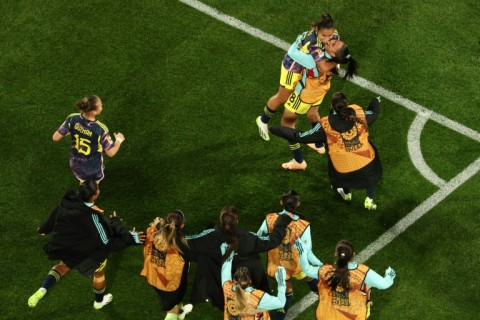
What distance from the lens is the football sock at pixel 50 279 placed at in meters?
9.60

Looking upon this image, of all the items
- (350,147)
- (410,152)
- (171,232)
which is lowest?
(410,152)

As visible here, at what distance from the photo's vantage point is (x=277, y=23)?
12.6 metres

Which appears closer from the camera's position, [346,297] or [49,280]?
[346,297]

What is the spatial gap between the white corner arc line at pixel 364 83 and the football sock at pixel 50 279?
5083mm

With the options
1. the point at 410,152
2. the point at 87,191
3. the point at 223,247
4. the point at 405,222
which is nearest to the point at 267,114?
the point at 410,152

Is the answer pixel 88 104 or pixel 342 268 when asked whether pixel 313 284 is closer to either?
pixel 342 268

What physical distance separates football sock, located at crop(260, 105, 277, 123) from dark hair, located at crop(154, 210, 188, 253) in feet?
9.49

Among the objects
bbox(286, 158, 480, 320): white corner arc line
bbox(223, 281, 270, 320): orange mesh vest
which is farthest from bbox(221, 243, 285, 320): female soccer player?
bbox(286, 158, 480, 320): white corner arc line

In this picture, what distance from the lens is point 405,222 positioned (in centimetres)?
1055

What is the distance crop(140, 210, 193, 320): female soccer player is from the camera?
850cm

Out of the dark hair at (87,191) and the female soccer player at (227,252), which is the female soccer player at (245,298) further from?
the dark hair at (87,191)

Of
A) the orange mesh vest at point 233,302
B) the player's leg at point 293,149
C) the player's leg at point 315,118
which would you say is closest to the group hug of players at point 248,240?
the orange mesh vest at point 233,302

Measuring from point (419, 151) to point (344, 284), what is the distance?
363cm

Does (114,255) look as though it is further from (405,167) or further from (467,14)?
(467,14)
